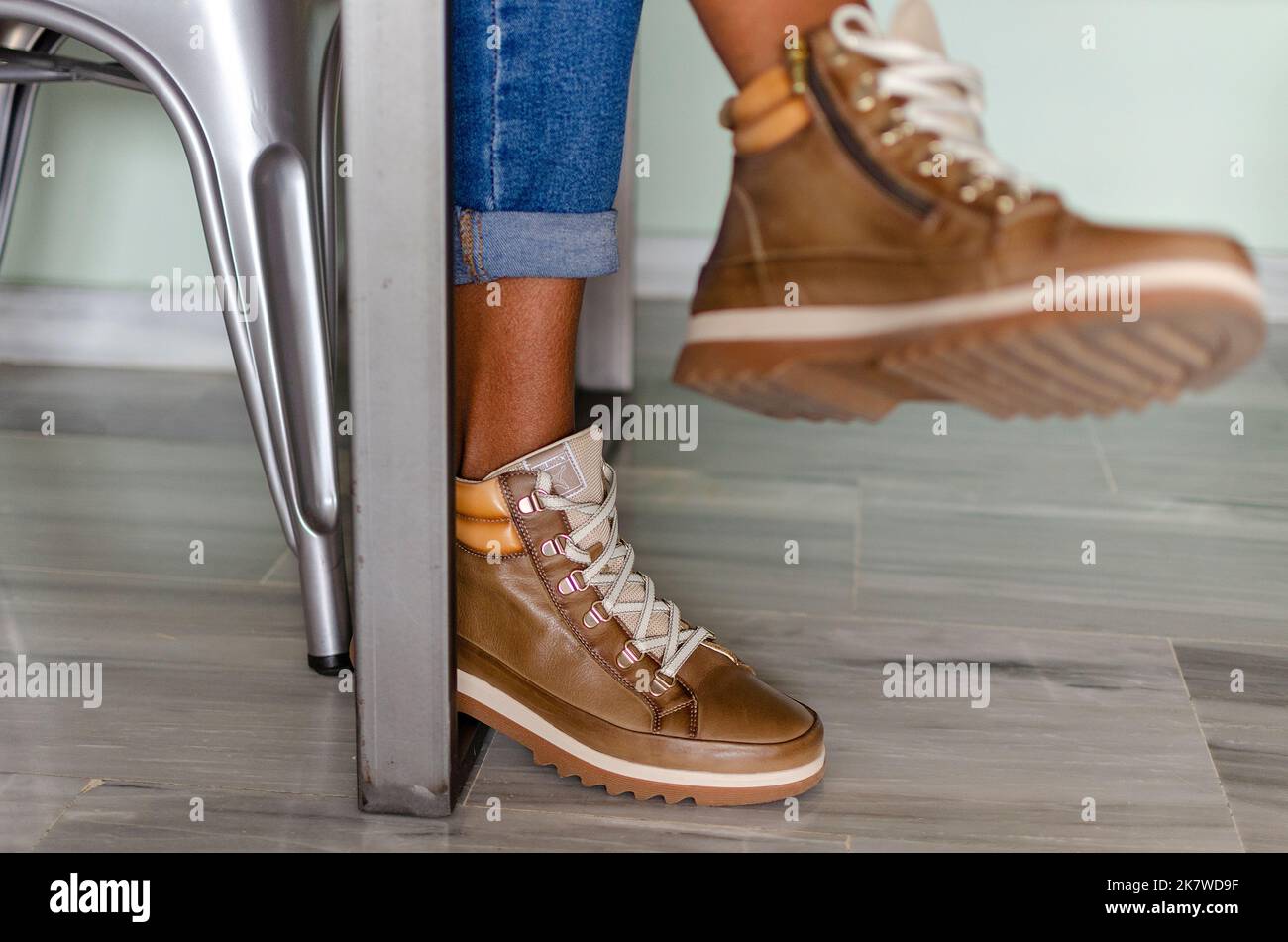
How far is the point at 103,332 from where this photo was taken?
1.67 metres

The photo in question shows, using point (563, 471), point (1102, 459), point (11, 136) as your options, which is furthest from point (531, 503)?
point (1102, 459)

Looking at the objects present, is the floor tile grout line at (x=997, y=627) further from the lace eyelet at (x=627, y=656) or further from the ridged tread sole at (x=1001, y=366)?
the ridged tread sole at (x=1001, y=366)

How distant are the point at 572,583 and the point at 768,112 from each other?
0.92 feet

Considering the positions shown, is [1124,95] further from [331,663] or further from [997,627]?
[331,663]

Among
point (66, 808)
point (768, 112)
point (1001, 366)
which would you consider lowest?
point (66, 808)

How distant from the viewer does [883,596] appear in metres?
1.04

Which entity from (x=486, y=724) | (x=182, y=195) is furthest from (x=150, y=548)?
(x=182, y=195)

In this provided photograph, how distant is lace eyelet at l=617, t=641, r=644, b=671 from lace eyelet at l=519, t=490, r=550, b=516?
0.30ft

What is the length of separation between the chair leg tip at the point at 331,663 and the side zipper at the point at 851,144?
50cm

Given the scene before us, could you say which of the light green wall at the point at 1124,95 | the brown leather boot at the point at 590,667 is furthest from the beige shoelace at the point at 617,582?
the light green wall at the point at 1124,95

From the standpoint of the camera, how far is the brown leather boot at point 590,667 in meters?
0.72

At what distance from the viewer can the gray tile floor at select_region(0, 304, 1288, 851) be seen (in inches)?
28.5

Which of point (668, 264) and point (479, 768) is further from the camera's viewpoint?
point (668, 264)

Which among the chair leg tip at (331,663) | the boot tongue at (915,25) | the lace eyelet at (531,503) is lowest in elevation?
the chair leg tip at (331,663)
